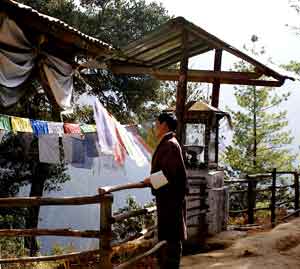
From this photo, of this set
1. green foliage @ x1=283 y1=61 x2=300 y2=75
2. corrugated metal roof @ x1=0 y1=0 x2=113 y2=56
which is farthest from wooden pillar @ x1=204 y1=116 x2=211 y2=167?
green foliage @ x1=283 y1=61 x2=300 y2=75

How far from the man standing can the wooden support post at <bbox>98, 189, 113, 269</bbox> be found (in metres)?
0.60

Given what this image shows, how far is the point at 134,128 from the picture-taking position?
349 inches

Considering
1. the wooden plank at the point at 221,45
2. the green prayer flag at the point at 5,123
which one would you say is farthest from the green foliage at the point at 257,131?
the green prayer flag at the point at 5,123

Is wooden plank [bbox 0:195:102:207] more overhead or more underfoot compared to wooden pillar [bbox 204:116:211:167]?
more underfoot

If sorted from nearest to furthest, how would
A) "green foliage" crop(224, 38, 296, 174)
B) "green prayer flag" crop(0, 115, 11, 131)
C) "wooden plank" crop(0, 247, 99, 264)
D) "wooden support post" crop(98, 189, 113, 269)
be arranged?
"wooden support post" crop(98, 189, 113, 269) → "wooden plank" crop(0, 247, 99, 264) → "green prayer flag" crop(0, 115, 11, 131) → "green foliage" crop(224, 38, 296, 174)

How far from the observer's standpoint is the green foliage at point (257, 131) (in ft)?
68.6

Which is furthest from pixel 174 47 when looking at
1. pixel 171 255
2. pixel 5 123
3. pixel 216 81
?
pixel 171 255

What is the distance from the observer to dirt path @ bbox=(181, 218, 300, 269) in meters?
7.07

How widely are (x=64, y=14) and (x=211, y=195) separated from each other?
1102 centimetres

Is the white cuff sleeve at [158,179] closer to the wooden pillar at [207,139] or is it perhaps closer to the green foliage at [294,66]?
the wooden pillar at [207,139]

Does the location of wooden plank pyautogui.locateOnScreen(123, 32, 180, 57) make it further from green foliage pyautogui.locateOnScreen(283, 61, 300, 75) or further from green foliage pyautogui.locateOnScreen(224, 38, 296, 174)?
green foliage pyautogui.locateOnScreen(283, 61, 300, 75)

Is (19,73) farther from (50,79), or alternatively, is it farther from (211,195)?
(211,195)

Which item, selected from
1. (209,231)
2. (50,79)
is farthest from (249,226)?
(50,79)

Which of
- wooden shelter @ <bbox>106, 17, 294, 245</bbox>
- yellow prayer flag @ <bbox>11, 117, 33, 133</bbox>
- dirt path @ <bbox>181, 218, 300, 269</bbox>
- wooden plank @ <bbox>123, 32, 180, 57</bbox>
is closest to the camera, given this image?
yellow prayer flag @ <bbox>11, 117, 33, 133</bbox>
